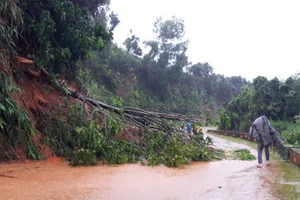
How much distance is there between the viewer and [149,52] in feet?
136

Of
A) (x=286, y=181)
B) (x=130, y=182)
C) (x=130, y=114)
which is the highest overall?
(x=130, y=114)

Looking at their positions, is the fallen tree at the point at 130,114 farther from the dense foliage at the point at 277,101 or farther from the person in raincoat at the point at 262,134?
the dense foliage at the point at 277,101

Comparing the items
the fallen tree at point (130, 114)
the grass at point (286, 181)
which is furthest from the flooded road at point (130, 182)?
the fallen tree at point (130, 114)

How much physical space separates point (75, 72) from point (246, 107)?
1677 centimetres

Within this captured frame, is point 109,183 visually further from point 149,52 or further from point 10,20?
point 149,52

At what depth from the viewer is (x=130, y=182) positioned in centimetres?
669

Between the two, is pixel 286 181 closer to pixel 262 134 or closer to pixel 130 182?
pixel 262 134

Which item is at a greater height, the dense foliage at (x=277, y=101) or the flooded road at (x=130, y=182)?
the dense foliage at (x=277, y=101)

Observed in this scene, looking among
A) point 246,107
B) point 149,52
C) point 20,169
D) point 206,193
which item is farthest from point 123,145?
point 149,52

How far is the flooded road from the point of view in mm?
5535

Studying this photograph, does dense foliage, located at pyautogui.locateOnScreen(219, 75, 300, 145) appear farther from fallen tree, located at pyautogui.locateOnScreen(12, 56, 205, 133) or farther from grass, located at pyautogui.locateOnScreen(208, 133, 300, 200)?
grass, located at pyautogui.locateOnScreen(208, 133, 300, 200)

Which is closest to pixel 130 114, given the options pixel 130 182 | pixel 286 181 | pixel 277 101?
pixel 130 182

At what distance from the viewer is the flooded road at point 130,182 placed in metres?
5.54

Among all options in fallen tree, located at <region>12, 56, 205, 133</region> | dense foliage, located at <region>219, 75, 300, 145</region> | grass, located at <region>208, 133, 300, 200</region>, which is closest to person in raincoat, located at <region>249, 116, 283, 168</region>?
grass, located at <region>208, 133, 300, 200</region>
